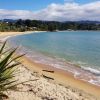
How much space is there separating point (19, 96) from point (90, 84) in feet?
19.9

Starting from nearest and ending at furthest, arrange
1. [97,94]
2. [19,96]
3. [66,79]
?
[19,96] < [97,94] < [66,79]

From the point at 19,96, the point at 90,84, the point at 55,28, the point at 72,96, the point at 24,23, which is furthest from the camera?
the point at 55,28

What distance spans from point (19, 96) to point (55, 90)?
2.09 meters

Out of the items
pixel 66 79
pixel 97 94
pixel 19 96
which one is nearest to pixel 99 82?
pixel 66 79

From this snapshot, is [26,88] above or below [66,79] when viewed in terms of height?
above

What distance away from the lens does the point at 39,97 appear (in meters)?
8.35

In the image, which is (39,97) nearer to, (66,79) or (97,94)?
(97,94)

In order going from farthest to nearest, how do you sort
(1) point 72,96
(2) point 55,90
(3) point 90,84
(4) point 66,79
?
1. (4) point 66,79
2. (3) point 90,84
3. (2) point 55,90
4. (1) point 72,96

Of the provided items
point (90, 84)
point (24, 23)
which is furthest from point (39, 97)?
point (24, 23)

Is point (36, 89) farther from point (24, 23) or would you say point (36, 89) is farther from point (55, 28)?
point (55, 28)

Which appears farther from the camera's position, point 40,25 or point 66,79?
point 40,25

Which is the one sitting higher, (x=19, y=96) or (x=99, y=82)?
(x=19, y=96)

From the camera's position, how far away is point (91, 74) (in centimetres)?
1614

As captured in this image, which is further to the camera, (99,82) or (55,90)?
(99,82)
